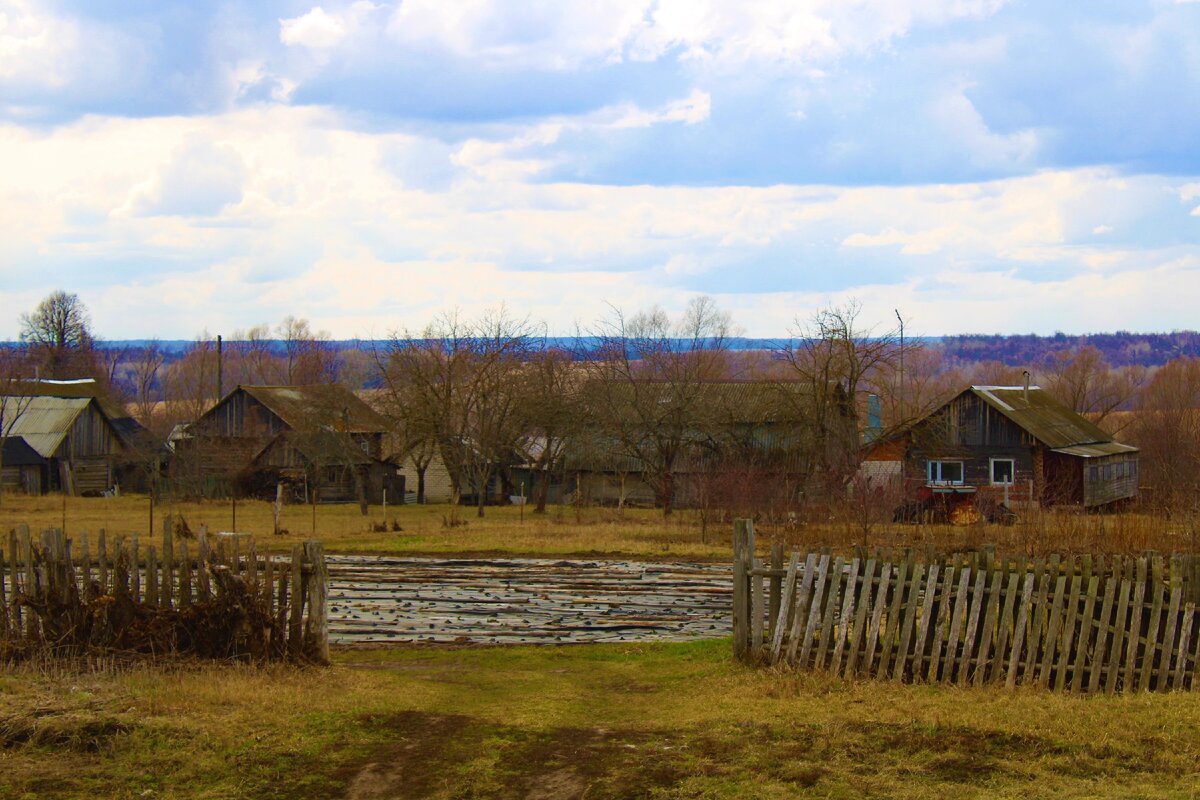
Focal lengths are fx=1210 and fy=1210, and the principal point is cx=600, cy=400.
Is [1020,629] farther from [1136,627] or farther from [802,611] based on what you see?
[802,611]

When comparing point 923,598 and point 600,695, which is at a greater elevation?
point 923,598

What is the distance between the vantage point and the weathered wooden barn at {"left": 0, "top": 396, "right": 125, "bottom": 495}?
59531mm

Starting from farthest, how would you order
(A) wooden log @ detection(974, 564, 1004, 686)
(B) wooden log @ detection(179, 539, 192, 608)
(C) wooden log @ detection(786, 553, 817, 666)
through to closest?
(C) wooden log @ detection(786, 553, 817, 666)
(B) wooden log @ detection(179, 539, 192, 608)
(A) wooden log @ detection(974, 564, 1004, 686)

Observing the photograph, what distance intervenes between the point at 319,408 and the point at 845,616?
44.6 metres

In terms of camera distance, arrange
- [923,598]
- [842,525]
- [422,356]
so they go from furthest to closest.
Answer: [422,356] < [842,525] < [923,598]

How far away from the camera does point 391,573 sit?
23766mm

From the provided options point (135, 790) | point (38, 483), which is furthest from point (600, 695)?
point (38, 483)

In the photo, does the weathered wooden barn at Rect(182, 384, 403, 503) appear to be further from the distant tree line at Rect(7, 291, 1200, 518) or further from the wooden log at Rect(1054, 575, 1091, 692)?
the wooden log at Rect(1054, 575, 1091, 692)

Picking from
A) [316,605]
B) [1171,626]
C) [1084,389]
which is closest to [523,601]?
[316,605]

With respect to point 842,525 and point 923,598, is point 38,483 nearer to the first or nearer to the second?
point 842,525

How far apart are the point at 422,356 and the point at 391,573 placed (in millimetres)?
31505

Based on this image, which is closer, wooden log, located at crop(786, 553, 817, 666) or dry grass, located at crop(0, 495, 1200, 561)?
wooden log, located at crop(786, 553, 817, 666)

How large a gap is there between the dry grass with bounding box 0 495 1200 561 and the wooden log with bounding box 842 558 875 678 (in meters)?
8.75

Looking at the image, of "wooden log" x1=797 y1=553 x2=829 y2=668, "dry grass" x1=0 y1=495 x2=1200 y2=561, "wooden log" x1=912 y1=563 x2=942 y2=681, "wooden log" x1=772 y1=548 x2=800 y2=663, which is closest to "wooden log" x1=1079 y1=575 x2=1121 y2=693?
"wooden log" x1=912 y1=563 x2=942 y2=681
